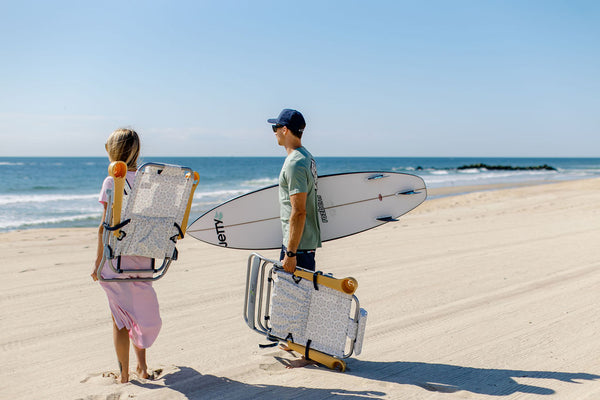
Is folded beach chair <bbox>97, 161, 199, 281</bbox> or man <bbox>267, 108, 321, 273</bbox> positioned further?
man <bbox>267, 108, 321, 273</bbox>

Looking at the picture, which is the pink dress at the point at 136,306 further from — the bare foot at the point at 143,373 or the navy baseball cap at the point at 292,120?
the navy baseball cap at the point at 292,120

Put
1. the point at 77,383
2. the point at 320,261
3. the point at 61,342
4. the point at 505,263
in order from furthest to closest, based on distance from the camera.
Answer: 1. the point at 320,261
2. the point at 505,263
3. the point at 61,342
4. the point at 77,383

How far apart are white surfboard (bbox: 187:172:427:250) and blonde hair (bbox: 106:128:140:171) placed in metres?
1.34

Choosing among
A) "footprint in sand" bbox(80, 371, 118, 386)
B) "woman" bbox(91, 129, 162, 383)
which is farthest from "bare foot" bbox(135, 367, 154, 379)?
"footprint in sand" bbox(80, 371, 118, 386)

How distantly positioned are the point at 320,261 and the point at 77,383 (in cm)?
439

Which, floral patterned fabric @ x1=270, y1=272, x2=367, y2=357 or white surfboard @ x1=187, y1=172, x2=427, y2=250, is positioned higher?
white surfboard @ x1=187, y1=172, x2=427, y2=250

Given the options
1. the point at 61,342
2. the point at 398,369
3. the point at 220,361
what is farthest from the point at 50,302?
the point at 398,369

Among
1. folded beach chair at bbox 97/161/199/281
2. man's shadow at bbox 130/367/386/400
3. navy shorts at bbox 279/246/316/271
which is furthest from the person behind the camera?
navy shorts at bbox 279/246/316/271

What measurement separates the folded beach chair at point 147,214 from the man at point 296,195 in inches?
24.1

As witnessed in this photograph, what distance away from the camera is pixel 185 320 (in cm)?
448

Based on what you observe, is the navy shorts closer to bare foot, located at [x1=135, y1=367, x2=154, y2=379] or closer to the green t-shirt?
the green t-shirt

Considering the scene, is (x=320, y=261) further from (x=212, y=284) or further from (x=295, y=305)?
(x=295, y=305)

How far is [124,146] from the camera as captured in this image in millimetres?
2967

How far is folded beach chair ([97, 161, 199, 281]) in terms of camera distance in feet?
9.14
